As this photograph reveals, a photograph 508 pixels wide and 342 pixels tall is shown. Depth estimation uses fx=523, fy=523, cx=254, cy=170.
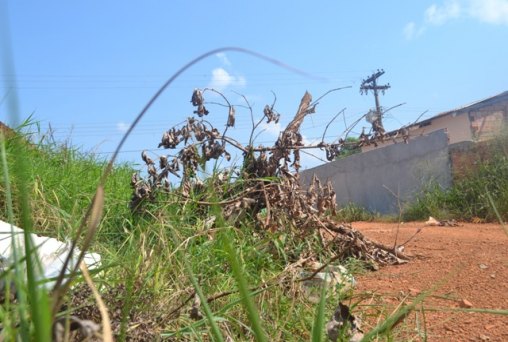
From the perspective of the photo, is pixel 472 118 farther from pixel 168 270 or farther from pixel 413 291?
pixel 168 270

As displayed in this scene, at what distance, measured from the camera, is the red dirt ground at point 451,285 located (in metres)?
1.85

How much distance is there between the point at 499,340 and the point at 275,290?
0.80 meters

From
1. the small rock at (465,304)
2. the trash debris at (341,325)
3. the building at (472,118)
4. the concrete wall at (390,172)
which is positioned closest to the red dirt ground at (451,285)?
the small rock at (465,304)

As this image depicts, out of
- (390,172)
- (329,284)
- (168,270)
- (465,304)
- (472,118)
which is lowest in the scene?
(465,304)

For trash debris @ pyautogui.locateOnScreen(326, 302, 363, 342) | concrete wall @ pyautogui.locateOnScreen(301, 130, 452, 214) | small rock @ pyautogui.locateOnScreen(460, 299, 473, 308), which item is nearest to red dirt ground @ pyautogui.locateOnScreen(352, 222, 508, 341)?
small rock @ pyautogui.locateOnScreen(460, 299, 473, 308)

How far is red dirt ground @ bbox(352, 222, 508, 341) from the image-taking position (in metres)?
1.85

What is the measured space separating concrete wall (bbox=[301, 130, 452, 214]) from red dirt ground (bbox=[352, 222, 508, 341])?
5.76 m

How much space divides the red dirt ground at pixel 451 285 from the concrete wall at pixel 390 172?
18.9ft

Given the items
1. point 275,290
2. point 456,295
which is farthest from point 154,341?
point 456,295

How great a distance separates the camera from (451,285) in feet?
7.83

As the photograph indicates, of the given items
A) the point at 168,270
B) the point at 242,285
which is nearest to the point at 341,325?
the point at 242,285

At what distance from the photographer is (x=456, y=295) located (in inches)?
88.4

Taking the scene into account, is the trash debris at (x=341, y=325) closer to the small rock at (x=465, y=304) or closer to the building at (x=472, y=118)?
the small rock at (x=465, y=304)

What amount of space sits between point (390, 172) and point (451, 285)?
9.68m
